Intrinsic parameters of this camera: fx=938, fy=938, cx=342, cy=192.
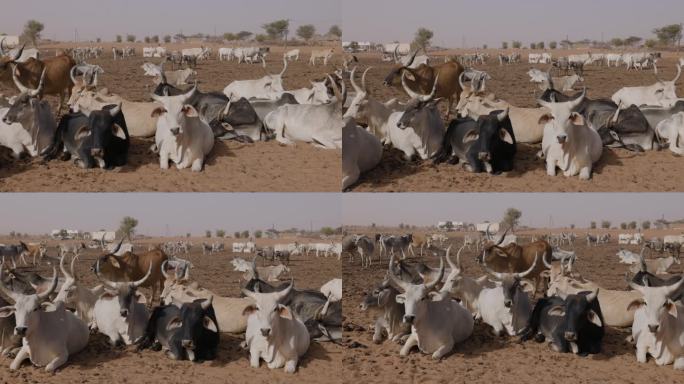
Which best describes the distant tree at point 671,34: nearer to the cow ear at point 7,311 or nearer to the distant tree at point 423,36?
the distant tree at point 423,36

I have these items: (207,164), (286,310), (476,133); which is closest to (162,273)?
(207,164)

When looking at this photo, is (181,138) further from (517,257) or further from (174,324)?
(517,257)

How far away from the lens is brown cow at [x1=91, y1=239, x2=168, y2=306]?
45.5 feet

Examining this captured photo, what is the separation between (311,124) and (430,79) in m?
3.00

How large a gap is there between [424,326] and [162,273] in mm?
5155

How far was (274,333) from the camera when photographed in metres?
10.9

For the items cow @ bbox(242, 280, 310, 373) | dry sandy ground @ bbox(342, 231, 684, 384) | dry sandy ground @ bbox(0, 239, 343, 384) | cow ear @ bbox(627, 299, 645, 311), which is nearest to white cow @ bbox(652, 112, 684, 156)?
dry sandy ground @ bbox(342, 231, 684, 384)

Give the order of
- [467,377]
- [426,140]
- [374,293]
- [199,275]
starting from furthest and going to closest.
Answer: [199,275]
[426,140]
[374,293]
[467,377]

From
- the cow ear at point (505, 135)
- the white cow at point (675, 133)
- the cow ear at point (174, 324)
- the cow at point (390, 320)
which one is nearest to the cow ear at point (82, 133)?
the cow ear at point (174, 324)

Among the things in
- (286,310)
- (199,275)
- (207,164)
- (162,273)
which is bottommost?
(199,275)

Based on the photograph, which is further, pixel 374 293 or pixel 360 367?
pixel 374 293

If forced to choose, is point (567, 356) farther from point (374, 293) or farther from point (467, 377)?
point (374, 293)

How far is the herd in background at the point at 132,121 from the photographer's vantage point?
13.0 metres

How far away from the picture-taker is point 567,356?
11.3 m
